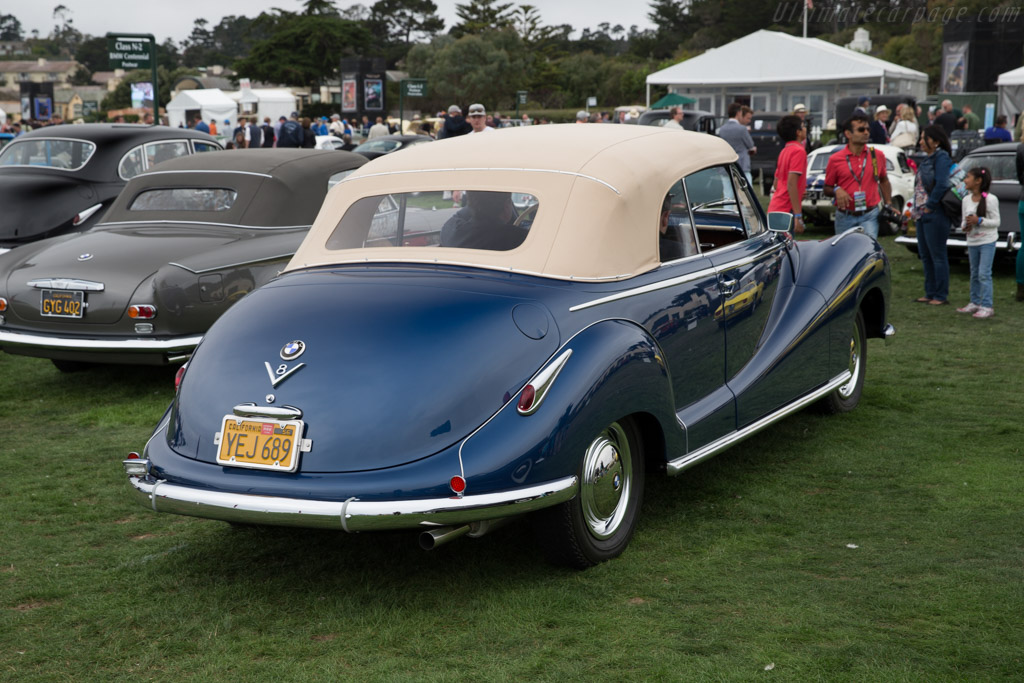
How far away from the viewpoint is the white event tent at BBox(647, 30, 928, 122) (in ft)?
146

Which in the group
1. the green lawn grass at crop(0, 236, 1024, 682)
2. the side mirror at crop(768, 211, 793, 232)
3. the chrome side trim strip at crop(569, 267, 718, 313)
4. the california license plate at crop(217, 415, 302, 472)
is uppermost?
the side mirror at crop(768, 211, 793, 232)

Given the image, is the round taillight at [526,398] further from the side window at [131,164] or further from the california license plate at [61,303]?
the side window at [131,164]

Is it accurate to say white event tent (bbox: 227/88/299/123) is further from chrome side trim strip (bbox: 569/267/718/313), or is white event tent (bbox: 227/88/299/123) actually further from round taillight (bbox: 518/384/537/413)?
round taillight (bbox: 518/384/537/413)

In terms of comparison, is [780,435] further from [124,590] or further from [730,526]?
[124,590]

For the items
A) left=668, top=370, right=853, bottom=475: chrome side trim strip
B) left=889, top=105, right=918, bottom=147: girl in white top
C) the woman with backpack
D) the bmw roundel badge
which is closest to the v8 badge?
the bmw roundel badge

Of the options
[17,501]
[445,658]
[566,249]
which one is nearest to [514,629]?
[445,658]

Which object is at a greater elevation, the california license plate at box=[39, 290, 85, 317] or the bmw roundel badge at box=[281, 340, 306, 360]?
the bmw roundel badge at box=[281, 340, 306, 360]

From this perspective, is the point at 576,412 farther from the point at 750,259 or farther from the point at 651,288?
the point at 750,259

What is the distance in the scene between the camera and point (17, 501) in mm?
5328

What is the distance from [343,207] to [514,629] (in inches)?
87.9

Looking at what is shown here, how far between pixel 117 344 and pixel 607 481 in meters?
4.23

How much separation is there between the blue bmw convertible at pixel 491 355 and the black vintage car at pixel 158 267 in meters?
2.55

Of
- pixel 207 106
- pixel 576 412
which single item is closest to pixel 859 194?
pixel 576 412

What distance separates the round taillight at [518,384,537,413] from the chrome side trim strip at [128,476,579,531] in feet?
0.94
